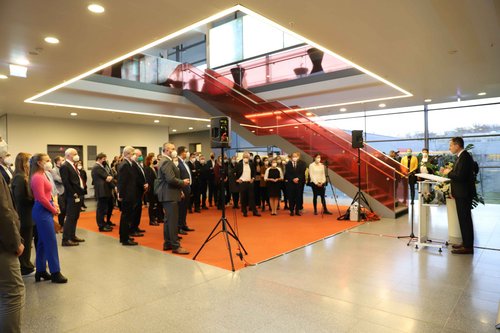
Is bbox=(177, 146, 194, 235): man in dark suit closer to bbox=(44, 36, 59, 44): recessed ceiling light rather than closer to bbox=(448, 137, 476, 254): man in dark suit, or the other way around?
bbox=(44, 36, 59, 44): recessed ceiling light

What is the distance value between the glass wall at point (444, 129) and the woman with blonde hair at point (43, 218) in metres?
7.34

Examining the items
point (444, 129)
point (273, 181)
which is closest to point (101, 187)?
point (273, 181)

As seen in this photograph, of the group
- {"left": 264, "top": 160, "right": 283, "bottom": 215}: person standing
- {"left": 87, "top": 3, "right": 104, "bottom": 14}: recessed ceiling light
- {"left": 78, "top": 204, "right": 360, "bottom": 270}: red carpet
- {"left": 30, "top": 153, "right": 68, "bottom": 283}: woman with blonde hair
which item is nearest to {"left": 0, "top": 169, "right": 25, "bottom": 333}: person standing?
{"left": 30, "top": 153, "right": 68, "bottom": 283}: woman with blonde hair

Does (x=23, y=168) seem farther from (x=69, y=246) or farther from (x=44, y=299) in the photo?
(x=69, y=246)

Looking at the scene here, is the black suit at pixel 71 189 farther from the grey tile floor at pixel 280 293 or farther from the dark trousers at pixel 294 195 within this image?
the dark trousers at pixel 294 195

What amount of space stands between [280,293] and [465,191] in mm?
3487

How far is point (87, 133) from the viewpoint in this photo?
1348cm

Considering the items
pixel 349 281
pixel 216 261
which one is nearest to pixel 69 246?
pixel 216 261

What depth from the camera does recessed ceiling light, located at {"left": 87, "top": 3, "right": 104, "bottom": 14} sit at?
13.3 feet

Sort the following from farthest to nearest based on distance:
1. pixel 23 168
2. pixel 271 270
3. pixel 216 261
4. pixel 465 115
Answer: pixel 465 115, pixel 216 261, pixel 271 270, pixel 23 168

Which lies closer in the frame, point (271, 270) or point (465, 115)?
point (271, 270)

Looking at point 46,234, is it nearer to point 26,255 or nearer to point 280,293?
point 26,255

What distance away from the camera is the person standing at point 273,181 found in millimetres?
8781

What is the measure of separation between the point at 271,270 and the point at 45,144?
11.6m
